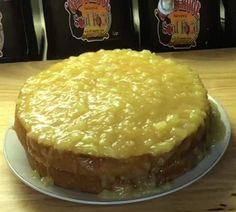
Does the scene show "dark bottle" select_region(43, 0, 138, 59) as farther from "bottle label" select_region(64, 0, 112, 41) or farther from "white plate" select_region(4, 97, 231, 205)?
"white plate" select_region(4, 97, 231, 205)

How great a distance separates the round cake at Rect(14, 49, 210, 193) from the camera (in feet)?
2.50

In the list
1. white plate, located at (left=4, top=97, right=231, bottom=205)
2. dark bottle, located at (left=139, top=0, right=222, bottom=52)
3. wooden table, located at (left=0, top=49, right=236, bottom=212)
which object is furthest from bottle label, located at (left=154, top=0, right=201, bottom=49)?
white plate, located at (left=4, top=97, right=231, bottom=205)

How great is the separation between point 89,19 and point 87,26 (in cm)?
1

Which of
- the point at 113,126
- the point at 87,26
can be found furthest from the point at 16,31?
the point at 113,126

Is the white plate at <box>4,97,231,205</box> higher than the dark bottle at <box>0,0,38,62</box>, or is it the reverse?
the dark bottle at <box>0,0,38,62</box>

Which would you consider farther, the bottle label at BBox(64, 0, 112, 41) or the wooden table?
the bottle label at BBox(64, 0, 112, 41)

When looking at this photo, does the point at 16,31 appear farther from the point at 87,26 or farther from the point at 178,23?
the point at 178,23

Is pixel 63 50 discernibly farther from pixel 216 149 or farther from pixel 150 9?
pixel 216 149

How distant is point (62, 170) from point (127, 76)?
169mm

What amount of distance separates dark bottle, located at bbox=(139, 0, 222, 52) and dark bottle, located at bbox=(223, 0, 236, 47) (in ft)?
0.05

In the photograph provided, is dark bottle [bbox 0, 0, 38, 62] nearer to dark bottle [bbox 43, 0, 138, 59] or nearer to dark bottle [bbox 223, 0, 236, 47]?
dark bottle [bbox 43, 0, 138, 59]

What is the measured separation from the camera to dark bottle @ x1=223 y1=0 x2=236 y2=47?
1124 millimetres

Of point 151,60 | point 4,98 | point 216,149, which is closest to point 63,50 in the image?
point 4,98

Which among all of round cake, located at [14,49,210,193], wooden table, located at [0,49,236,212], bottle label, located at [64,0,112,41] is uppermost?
bottle label, located at [64,0,112,41]
